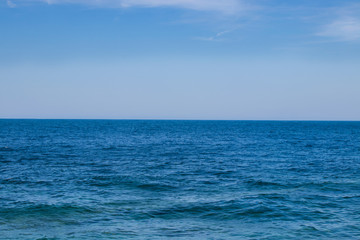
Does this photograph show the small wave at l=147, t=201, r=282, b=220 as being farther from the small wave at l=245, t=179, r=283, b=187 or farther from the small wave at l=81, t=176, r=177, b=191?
the small wave at l=245, t=179, r=283, b=187

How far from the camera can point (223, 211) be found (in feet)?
53.7

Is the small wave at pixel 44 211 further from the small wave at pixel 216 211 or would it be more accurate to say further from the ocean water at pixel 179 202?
the small wave at pixel 216 211

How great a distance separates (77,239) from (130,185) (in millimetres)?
9853

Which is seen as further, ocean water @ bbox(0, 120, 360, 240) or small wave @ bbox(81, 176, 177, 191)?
small wave @ bbox(81, 176, 177, 191)

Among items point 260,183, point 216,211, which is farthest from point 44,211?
point 260,183

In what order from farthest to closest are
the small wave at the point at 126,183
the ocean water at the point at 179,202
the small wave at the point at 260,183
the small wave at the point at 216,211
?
the small wave at the point at 260,183 < the small wave at the point at 126,183 < the small wave at the point at 216,211 < the ocean water at the point at 179,202

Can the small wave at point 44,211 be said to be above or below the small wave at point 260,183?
below

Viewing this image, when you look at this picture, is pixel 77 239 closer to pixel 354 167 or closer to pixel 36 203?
pixel 36 203

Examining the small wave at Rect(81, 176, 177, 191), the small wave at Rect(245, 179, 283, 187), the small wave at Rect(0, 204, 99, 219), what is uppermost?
the small wave at Rect(245, 179, 283, 187)

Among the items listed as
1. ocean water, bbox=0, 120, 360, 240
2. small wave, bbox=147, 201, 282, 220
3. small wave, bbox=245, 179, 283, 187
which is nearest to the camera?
ocean water, bbox=0, 120, 360, 240

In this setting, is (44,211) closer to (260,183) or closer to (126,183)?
(126,183)

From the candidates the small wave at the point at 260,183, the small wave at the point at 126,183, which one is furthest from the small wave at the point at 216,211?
the small wave at the point at 260,183

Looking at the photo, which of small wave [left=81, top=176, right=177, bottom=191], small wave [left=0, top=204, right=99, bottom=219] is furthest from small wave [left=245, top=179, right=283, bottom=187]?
small wave [left=0, top=204, right=99, bottom=219]

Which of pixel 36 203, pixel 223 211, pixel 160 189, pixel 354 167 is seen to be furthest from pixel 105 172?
pixel 354 167
